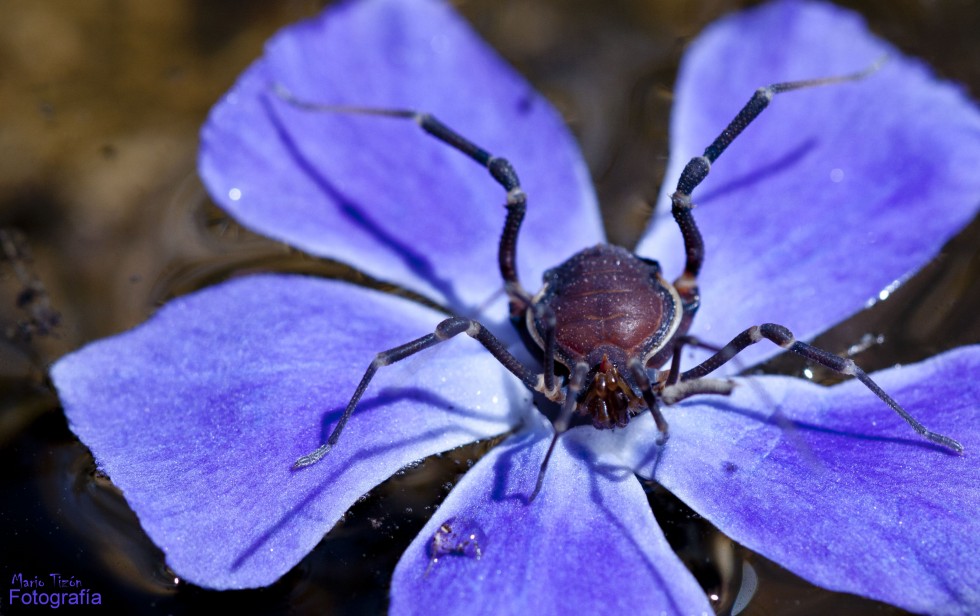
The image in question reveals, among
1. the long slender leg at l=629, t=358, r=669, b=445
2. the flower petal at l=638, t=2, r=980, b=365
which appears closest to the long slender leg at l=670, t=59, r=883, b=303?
the flower petal at l=638, t=2, r=980, b=365

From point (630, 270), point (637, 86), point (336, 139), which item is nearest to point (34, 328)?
point (336, 139)

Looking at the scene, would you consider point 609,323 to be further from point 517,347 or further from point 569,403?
point 517,347

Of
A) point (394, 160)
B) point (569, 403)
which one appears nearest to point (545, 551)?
point (569, 403)

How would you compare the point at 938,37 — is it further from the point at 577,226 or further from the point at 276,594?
the point at 276,594

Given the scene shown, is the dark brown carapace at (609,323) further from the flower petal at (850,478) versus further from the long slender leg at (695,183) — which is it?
the flower petal at (850,478)

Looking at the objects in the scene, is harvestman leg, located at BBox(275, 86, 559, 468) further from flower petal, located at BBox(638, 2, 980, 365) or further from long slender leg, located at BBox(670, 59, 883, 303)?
flower petal, located at BBox(638, 2, 980, 365)

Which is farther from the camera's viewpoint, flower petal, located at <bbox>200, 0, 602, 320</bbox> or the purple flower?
flower petal, located at <bbox>200, 0, 602, 320</bbox>
